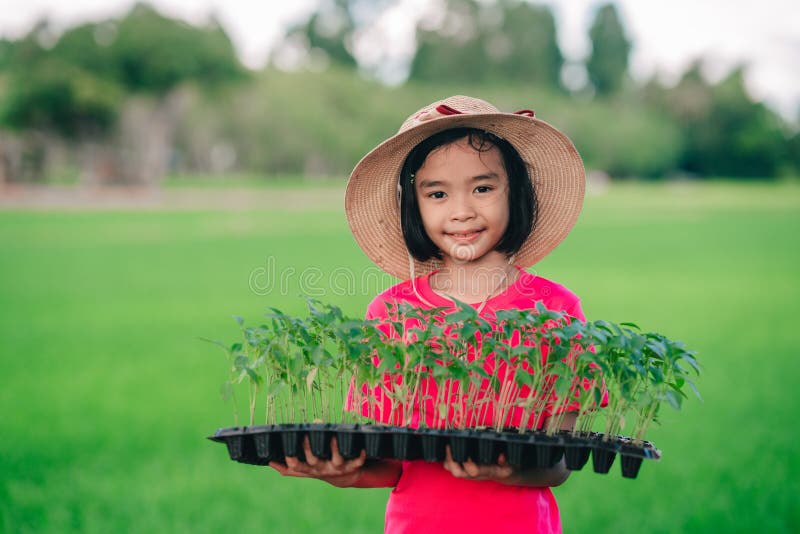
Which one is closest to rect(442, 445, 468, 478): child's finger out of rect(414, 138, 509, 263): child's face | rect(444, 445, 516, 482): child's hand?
rect(444, 445, 516, 482): child's hand

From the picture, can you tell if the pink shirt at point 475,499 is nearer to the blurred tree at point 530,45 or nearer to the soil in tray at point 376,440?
the soil in tray at point 376,440

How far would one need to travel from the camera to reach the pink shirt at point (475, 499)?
2035mm

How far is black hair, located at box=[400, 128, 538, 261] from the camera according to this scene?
7.24ft

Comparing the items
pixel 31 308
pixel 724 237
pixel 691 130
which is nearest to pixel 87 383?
pixel 31 308

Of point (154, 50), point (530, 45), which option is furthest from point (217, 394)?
point (530, 45)

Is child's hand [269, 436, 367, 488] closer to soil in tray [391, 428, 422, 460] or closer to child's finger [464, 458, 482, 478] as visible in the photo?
soil in tray [391, 428, 422, 460]

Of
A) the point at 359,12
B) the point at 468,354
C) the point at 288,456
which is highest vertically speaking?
the point at 359,12

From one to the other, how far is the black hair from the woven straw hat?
0.08 ft

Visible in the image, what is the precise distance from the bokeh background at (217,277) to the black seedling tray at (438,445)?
1097 millimetres

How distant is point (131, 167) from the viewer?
5156cm

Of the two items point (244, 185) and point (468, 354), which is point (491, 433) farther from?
point (244, 185)

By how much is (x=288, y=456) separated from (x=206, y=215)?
32.6 meters

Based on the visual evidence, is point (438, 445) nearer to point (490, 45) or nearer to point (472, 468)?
point (472, 468)

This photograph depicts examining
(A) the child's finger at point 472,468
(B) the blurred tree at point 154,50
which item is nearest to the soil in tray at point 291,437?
(A) the child's finger at point 472,468
